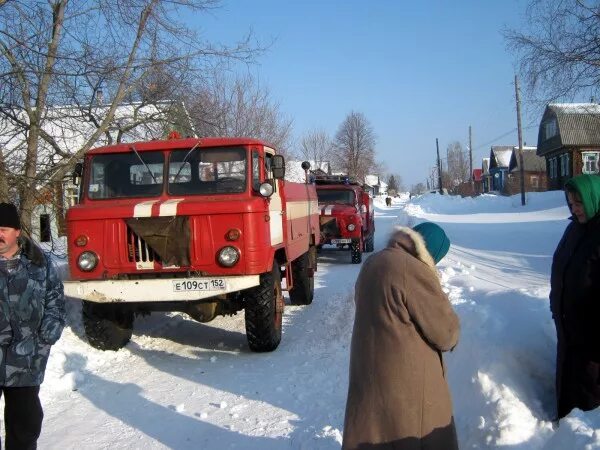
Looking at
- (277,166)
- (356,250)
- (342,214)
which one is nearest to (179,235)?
(277,166)

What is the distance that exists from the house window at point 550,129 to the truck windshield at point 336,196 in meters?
33.5

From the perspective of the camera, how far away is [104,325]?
6758mm

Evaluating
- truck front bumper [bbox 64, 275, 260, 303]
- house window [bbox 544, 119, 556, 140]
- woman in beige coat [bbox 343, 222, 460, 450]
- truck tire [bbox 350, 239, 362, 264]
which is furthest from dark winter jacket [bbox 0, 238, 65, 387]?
house window [bbox 544, 119, 556, 140]

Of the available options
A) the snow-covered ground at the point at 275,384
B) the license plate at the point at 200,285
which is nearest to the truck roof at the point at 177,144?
the license plate at the point at 200,285

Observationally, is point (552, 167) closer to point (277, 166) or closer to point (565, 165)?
point (565, 165)

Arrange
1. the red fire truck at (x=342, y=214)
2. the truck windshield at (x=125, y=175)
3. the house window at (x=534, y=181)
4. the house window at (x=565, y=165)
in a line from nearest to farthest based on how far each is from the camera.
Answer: the truck windshield at (x=125, y=175), the red fire truck at (x=342, y=214), the house window at (x=565, y=165), the house window at (x=534, y=181)

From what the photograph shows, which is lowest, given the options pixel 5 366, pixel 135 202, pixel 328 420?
pixel 328 420

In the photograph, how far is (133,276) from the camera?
6.36 m

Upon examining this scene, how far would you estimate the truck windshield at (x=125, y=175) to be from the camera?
683 cm

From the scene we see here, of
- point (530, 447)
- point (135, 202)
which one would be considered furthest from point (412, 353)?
point (135, 202)

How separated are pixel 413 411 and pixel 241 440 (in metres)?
2.22

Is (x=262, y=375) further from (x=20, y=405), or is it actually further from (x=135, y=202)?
A: (x=20, y=405)

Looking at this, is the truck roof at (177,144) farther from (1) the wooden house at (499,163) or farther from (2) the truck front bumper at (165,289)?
(1) the wooden house at (499,163)

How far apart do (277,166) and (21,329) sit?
404 cm
